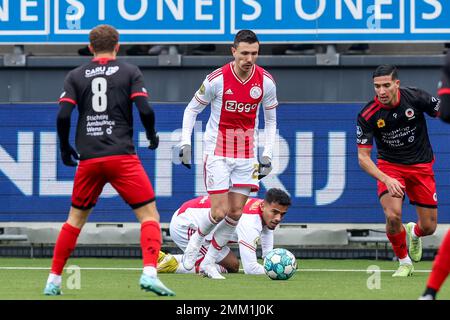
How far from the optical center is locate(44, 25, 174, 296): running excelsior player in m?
10.0

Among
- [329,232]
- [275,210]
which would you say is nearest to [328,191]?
[329,232]

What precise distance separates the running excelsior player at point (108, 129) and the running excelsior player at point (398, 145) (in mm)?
3658

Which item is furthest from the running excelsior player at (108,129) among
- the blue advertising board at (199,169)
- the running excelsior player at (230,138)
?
the blue advertising board at (199,169)

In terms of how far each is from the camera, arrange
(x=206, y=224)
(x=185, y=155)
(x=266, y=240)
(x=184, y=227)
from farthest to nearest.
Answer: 1. (x=184, y=227)
2. (x=266, y=240)
3. (x=206, y=224)
4. (x=185, y=155)

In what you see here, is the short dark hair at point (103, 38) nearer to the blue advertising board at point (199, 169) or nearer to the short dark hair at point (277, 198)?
the short dark hair at point (277, 198)

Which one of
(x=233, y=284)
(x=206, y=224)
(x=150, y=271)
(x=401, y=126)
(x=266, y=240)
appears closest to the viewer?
(x=150, y=271)

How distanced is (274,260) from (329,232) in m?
4.36

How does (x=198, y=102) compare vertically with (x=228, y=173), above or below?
above

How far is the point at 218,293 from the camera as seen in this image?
10.9 metres

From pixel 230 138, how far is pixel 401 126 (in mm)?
1804

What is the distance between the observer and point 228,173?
1300 centimetres

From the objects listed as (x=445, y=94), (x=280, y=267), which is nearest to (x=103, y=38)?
(x=445, y=94)

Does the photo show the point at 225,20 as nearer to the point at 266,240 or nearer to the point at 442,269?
the point at 266,240
